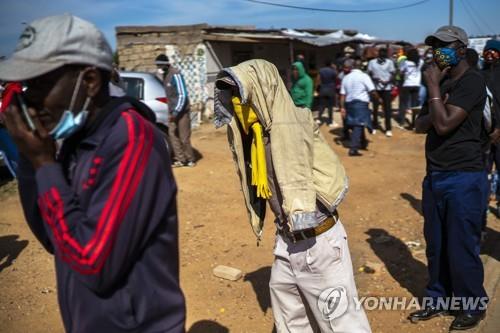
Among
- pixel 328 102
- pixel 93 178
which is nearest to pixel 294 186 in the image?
pixel 93 178

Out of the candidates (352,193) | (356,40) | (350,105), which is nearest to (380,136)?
(350,105)

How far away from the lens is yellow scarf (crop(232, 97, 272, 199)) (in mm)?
2549

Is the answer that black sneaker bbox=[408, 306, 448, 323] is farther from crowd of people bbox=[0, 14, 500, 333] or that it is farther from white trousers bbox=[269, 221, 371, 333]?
white trousers bbox=[269, 221, 371, 333]

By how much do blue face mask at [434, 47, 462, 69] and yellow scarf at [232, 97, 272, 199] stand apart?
1.61m

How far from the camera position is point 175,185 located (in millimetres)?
1502

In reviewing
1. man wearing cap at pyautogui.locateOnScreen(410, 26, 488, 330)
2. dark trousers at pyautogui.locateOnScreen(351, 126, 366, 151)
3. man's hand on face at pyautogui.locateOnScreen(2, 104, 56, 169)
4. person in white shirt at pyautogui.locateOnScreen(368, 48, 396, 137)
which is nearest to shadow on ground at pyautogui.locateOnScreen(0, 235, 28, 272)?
man's hand on face at pyautogui.locateOnScreen(2, 104, 56, 169)

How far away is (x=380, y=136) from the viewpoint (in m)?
11.9

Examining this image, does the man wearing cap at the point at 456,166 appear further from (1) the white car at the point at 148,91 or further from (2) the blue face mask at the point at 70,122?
(1) the white car at the point at 148,91

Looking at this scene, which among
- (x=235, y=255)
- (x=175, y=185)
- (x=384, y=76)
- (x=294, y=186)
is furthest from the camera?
(x=384, y=76)

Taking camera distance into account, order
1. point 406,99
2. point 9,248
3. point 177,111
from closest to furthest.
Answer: point 9,248 < point 177,111 < point 406,99

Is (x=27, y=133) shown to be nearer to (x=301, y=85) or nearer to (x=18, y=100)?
(x=18, y=100)

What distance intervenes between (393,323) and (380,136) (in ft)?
28.7

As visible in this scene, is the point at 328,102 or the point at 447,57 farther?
the point at 328,102

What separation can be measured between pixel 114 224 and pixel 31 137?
37 centimetres
